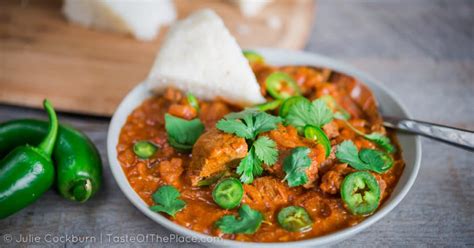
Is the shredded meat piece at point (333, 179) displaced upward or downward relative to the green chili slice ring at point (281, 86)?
downward

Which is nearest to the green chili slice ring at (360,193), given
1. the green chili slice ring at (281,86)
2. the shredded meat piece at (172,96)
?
the green chili slice ring at (281,86)

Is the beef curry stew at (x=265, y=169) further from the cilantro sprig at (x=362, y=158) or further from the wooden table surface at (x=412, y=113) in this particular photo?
the wooden table surface at (x=412, y=113)

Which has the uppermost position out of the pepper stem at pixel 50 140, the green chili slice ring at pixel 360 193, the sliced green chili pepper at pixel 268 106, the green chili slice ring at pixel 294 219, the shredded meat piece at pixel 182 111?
the sliced green chili pepper at pixel 268 106

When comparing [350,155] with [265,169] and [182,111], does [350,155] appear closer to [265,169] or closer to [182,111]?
[265,169]

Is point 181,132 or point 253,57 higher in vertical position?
point 253,57

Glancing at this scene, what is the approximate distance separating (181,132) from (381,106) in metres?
1.53

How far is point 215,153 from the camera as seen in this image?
10.3 ft

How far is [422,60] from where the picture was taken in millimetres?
5383

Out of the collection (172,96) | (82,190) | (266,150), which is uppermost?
(266,150)

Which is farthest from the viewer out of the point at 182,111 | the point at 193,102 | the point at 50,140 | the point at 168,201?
the point at 193,102

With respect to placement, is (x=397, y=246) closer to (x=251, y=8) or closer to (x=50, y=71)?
(x=251, y=8)

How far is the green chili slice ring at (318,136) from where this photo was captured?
10.9 ft

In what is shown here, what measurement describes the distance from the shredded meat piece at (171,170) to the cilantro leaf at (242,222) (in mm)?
467

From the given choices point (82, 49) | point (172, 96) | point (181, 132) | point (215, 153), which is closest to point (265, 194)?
point (215, 153)
